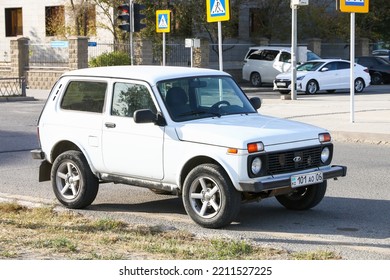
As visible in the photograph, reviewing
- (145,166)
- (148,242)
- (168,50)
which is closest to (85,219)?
(145,166)

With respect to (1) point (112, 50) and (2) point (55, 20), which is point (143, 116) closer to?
(1) point (112, 50)

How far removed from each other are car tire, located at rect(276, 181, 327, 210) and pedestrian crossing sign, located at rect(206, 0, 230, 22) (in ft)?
36.6

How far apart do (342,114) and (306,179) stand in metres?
14.5

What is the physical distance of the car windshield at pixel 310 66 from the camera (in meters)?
36.4

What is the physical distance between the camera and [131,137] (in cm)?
1023

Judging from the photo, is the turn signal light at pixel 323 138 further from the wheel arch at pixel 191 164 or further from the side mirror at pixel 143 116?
the side mirror at pixel 143 116

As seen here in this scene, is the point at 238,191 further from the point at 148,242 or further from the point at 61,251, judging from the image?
the point at 61,251

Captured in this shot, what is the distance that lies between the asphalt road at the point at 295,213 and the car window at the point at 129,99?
1.17 metres

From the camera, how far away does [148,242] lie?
27.6ft

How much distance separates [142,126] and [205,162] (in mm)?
908

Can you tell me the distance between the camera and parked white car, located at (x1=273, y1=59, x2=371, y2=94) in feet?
117

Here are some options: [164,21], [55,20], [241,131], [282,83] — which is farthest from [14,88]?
[241,131]

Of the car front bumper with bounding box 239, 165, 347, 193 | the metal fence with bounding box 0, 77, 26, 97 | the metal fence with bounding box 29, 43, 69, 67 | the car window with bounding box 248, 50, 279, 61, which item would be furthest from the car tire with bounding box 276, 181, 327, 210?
the metal fence with bounding box 29, 43, 69, 67

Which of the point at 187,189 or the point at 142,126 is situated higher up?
the point at 142,126
